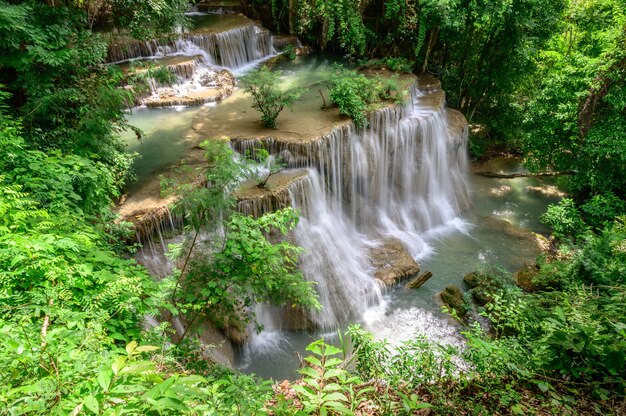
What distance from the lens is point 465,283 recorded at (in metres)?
9.38

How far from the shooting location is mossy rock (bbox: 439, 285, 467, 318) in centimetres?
845

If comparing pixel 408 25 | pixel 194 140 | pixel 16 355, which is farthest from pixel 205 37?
pixel 16 355

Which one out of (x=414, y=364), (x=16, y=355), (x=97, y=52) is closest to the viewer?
(x=16, y=355)

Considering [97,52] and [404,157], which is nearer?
Result: [97,52]

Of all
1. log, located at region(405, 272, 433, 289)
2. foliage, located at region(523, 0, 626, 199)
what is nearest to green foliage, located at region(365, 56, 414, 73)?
foliage, located at region(523, 0, 626, 199)

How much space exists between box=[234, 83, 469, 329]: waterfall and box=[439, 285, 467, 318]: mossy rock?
140cm

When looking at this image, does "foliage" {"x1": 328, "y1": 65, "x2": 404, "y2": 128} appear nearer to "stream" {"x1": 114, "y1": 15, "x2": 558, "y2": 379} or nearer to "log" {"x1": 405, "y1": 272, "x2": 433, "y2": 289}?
"stream" {"x1": 114, "y1": 15, "x2": 558, "y2": 379}

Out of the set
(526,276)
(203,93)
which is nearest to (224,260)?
(526,276)

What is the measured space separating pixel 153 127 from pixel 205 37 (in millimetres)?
5017

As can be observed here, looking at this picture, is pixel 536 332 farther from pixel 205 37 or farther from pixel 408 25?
pixel 205 37

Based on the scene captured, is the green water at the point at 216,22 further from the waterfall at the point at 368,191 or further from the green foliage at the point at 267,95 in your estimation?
the waterfall at the point at 368,191

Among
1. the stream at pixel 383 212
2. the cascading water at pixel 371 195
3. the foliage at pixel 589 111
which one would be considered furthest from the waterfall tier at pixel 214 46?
the foliage at pixel 589 111

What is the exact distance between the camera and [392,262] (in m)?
9.61

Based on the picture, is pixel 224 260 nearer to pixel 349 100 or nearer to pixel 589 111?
pixel 349 100
